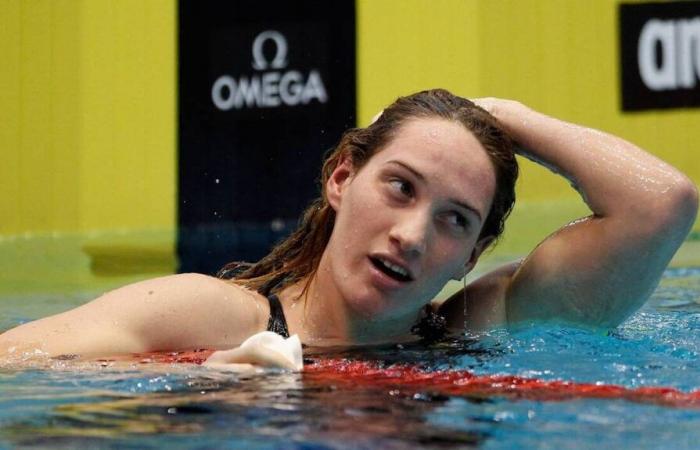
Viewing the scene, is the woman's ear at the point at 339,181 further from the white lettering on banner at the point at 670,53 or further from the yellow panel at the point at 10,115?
the yellow panel at the point at 10,115

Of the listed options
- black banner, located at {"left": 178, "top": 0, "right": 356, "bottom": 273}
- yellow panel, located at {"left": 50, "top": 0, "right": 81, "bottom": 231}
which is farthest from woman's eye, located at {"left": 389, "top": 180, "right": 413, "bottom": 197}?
yellow panel, located at {"left": 50, "top": 0, "right": 81, "bottom": 231}

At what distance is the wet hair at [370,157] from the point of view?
2404 millimetres

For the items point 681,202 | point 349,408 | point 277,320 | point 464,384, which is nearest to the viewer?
point 349,408

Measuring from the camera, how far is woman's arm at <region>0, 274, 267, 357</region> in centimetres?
221

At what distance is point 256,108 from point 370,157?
10.4 ft

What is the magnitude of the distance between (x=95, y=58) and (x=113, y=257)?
0.96 m

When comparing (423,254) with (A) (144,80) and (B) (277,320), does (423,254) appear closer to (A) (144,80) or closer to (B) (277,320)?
(B) (277,320)

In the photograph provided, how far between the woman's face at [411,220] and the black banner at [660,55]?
3.15m

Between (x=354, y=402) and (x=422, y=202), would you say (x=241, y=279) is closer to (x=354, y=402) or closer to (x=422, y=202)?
(x=422, y=202)

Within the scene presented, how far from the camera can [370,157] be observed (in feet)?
7.89

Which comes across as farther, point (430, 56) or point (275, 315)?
point (430, 56)

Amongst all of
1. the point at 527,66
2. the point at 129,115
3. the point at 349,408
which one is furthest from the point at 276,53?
the point at 349,408

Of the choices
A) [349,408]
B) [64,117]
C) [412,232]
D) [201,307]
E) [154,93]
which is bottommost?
[349,408]

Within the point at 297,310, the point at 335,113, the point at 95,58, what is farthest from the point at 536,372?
the point at 95,58
